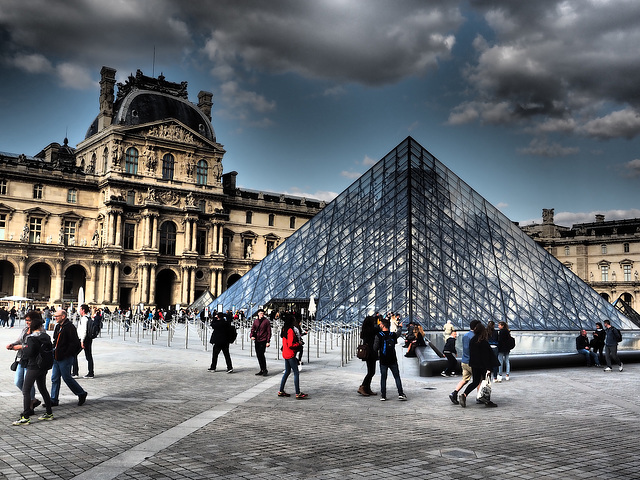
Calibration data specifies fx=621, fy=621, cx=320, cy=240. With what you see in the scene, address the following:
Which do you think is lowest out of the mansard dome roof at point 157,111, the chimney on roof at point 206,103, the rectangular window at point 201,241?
the rectangular window at point 201,241

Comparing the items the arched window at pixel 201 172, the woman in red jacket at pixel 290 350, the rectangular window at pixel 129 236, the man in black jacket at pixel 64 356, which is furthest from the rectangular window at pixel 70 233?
the woman in red jacket at pixel 290 350

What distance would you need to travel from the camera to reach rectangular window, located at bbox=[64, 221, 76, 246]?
50.7 meters

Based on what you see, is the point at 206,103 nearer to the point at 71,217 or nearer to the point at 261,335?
the point at 71,217

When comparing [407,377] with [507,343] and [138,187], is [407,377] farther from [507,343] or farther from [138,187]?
[138,187]

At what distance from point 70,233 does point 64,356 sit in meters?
45.5

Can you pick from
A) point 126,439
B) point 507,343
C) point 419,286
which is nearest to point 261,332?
point 507,343

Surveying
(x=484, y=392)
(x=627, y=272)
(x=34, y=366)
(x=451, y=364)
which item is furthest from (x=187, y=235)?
(x=627, y=272)

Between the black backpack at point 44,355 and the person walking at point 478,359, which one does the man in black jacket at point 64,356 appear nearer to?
the black backpack at point 44,355

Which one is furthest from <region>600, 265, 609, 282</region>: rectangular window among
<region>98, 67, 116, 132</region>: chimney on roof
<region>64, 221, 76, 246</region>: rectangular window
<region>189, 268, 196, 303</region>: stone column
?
<region>64, 221, 76, 246</region>: rectangular window

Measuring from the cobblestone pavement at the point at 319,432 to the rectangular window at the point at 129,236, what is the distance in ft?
135

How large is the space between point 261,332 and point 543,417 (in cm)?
598

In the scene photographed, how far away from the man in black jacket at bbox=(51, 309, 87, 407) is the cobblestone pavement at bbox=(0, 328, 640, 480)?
0.83 ft

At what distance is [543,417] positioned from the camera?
8461 millimetres

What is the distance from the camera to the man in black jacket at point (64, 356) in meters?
8.84
